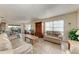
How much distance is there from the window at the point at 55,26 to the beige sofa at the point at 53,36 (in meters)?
0.06

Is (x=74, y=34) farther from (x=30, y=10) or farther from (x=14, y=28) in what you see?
(x=14, y=28)

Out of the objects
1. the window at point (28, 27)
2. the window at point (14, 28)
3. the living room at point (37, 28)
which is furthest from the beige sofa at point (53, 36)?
the window at point (14, 28)

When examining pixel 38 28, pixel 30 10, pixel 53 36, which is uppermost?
pixel 30 10

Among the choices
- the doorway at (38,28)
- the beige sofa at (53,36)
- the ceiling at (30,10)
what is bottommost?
the beige sofa at (53,36)

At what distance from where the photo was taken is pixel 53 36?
6.58 feet

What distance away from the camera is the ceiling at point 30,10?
1.76 metres

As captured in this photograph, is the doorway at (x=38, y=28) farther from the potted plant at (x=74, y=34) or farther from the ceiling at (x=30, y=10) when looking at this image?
the potted plant at (x=74, y=34)

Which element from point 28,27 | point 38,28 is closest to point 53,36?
point 38,28

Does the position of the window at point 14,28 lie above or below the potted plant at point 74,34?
above

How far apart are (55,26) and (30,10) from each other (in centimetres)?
58

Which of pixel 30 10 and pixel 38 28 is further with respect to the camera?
pixel 38 28

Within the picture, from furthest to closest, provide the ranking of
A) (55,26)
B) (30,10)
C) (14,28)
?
(55,26), (14,28), (30,10)

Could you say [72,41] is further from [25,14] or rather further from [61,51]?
[25,14]

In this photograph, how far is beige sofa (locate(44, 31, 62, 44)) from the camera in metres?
1.92
